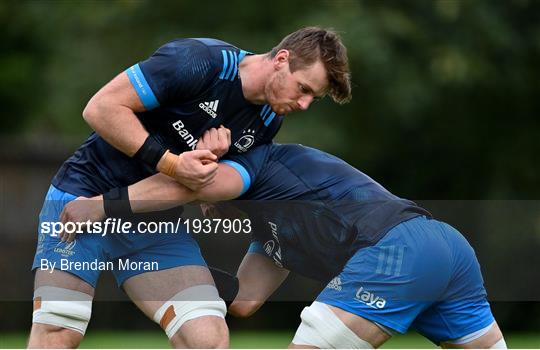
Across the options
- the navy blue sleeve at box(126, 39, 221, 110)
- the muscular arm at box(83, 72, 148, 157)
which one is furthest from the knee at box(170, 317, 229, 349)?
the navy blue sleeve at box(126, 39, 221, 110)

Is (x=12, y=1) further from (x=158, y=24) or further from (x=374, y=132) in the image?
(x=374, y=132)

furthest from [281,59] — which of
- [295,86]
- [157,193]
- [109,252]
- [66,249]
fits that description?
[66,249]

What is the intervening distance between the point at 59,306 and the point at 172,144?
0.94 meters

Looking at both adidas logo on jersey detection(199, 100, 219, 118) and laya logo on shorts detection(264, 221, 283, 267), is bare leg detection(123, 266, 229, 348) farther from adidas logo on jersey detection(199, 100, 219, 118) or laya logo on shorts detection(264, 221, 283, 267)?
adidas logo on jersey detection(199, 100, 219, 118)

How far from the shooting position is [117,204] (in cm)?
474

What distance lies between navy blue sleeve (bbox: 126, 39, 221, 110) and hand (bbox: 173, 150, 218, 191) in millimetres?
281

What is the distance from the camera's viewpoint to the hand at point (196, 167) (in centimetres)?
459

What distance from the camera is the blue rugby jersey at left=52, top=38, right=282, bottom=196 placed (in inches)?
180

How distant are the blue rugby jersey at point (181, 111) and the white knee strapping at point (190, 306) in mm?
615

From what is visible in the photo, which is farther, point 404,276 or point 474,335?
point 474,335

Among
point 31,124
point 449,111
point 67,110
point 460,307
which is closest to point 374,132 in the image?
point 449,111

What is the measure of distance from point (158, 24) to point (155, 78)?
11.4m

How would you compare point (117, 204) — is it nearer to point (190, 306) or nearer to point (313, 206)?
point (190, 306)

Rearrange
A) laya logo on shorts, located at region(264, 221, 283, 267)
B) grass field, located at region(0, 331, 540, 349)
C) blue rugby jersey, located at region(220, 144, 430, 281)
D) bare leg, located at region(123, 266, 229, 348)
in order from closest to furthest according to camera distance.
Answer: blue rugby jersey, located at region(220, 144, 430, 281) → bare leg, located at region(123, 266, 229, 348) → laya logo on shorts, located at region(264, 221, 283, 267) → grass field, located at region(0, 331, 540, 349)
